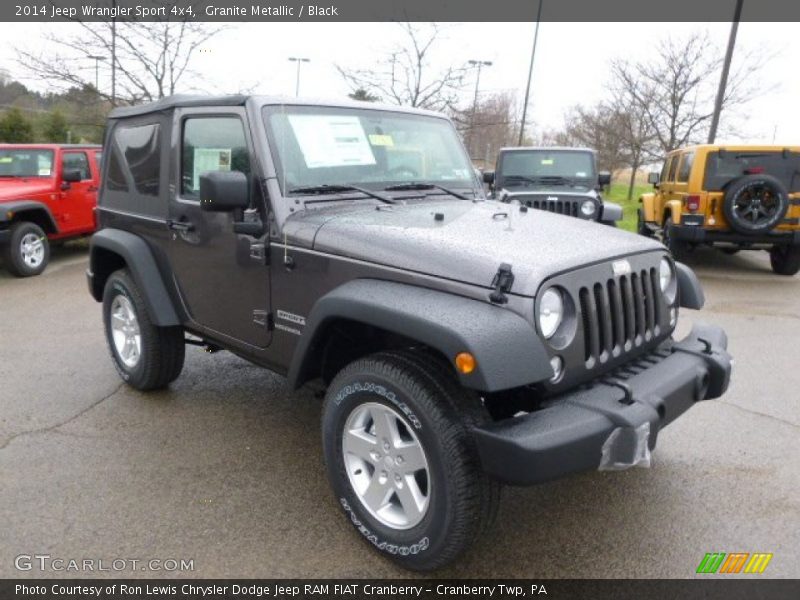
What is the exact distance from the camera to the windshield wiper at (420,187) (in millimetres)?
3640

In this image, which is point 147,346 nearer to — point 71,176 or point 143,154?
point 143,154

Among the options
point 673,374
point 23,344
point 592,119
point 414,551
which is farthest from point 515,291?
point 592,119

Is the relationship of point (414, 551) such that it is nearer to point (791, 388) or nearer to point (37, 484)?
point (37, 484)

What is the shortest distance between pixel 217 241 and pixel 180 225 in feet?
1.31

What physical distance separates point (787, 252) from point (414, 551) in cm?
927

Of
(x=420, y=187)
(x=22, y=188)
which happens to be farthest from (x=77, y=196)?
(x=420, y=187)

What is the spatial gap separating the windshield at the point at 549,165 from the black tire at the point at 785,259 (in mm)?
3006

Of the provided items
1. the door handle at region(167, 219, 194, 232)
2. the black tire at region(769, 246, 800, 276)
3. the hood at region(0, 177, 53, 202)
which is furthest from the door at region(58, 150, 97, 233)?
the black tire at region(769, 246, 800, 276)

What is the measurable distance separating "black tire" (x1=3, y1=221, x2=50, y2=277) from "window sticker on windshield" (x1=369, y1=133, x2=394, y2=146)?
6.98 m

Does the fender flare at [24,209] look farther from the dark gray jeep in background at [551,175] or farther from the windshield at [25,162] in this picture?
the dark gray jeep in background at [551,175]

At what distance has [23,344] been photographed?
5773mm

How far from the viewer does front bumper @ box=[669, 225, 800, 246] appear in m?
9.10

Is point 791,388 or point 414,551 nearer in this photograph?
point 414,551

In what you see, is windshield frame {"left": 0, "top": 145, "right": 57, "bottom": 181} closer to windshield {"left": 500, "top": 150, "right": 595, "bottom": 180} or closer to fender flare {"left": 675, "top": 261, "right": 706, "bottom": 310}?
windshield {"left": 500, "top": 150, "right": 595, "bottom": 180}
